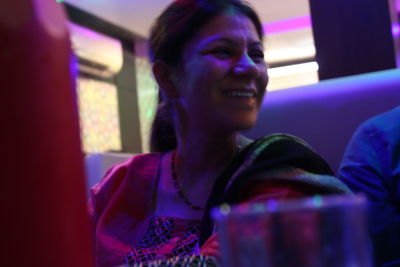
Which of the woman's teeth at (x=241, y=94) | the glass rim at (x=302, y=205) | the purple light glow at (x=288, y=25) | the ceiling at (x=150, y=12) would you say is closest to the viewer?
the glass rim at (x=302, y=205)

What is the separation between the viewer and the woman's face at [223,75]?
94cm

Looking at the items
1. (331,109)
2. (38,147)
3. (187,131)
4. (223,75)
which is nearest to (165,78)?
(187,131)

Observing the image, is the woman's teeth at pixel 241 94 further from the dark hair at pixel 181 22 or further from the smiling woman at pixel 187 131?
the dark hair at pixel 181 22

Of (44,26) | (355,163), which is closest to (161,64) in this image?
(355,163)

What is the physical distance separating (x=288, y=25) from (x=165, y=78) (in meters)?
5.22

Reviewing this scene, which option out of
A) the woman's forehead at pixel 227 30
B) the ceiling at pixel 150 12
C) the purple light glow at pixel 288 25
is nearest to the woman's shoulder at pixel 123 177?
the woman's forehead at pixel 227 30

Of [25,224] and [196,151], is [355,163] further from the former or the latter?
[25,224]

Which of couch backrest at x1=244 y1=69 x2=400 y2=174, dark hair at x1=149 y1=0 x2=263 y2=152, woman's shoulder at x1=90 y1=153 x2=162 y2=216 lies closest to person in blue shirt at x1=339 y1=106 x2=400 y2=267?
couch backrest at x1=244 y1=69 x2=400 y2=174

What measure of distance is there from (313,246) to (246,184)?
457 millimetres

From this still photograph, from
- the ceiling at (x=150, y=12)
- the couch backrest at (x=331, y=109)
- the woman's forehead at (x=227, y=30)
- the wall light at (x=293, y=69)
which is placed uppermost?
the ceiling at (x=150, y=12)

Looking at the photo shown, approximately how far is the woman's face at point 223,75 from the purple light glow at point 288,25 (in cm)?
512

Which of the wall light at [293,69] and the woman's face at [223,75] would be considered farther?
the wall light at [293,69]

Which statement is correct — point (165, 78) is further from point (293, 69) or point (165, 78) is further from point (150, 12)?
point (293, 69)

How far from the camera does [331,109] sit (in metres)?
1.37
